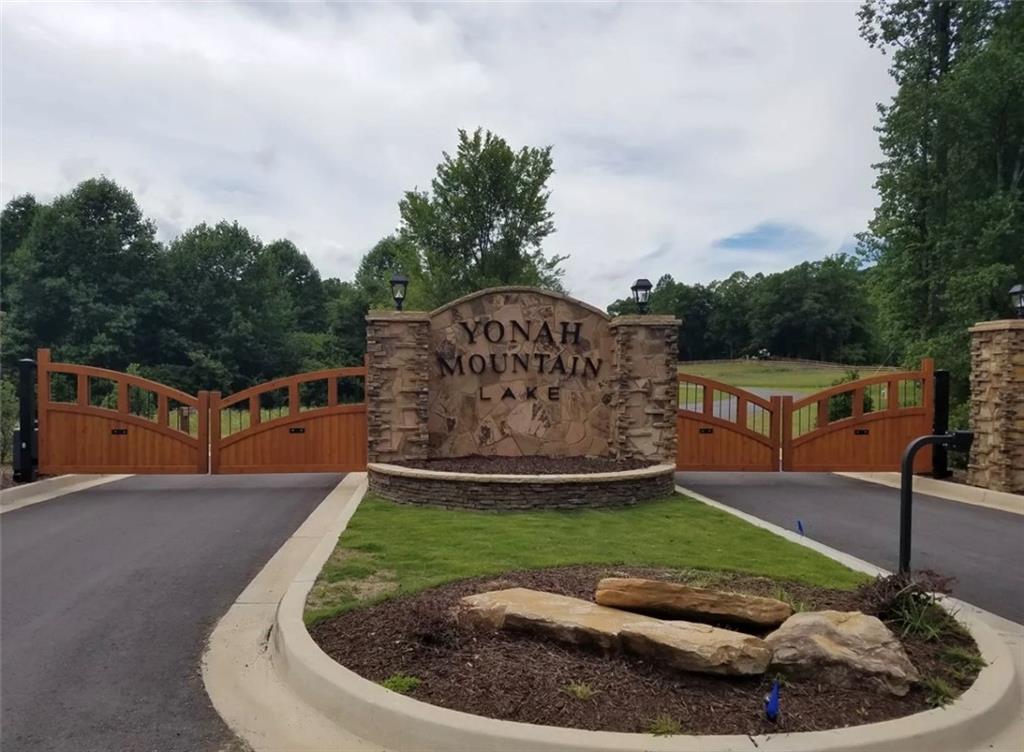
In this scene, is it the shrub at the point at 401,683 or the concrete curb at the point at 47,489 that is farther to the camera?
the concrete curb at the point at 47,489

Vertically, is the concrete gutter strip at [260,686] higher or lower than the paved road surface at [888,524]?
higher

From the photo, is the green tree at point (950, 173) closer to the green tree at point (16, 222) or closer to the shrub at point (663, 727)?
the shrub at point (663, 727)

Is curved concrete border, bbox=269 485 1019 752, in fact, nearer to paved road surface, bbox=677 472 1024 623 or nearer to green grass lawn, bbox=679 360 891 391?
paved road surface, bbox=677 472 1024 623

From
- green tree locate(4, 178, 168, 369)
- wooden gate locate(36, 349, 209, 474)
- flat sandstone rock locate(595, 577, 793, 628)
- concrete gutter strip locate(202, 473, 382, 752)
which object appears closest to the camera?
concrete gutter strip locate(202, 473, 382, 752)

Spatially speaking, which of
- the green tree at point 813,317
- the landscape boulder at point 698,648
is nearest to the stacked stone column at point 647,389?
the landscape boulder at point 698,648

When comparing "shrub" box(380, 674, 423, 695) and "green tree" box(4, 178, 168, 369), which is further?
"green tree" box(4, 178, 168, 369)

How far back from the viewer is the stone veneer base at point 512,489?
904 centimetres

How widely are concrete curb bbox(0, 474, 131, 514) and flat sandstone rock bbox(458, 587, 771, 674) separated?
8.27 m

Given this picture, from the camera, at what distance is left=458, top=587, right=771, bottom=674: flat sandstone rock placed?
353 centimetres

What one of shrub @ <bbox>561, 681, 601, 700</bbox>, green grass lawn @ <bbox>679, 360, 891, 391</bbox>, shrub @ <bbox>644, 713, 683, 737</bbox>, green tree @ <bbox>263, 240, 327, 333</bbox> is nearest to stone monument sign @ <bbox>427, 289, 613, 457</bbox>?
shrub @ <bbox>561, 681, 601, 700</bbox>

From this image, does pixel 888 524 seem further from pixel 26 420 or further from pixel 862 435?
pixel 26 420

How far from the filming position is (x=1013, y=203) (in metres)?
15.6

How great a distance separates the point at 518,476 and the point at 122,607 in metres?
4.81

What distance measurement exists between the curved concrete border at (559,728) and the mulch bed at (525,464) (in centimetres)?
605
